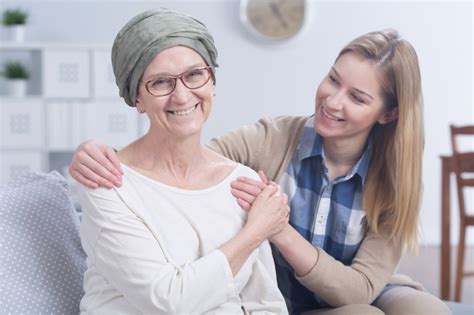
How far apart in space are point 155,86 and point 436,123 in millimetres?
4609

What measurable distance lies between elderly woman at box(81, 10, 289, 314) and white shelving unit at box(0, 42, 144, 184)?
348 cm

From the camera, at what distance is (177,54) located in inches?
56.8

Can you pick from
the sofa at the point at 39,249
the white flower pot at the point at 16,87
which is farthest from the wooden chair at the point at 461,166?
the white flower pot at the point at 16,87

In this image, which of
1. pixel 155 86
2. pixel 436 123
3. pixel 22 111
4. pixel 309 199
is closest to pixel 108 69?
pixel 22 111

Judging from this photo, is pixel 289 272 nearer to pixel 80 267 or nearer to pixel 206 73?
pixel 80 267

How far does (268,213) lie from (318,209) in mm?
345

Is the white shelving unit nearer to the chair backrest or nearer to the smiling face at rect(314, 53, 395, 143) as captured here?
the chair backrest

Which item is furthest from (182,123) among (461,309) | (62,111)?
(62,111)

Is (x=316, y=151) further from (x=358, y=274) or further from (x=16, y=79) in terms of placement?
(x=16, y=79)

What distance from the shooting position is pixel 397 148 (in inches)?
72.1

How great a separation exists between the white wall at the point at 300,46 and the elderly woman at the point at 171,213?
3.99m

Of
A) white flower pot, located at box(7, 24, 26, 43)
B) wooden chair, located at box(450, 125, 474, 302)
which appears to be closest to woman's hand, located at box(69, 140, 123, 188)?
wooden chair, located at box(450, 125, 474, 302)

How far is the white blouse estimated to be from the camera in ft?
4.52

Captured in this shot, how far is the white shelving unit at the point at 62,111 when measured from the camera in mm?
4941
